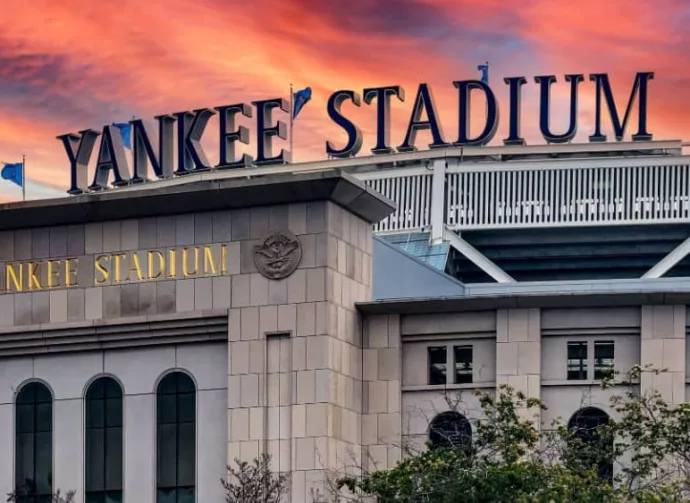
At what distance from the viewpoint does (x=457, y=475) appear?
59719 mm

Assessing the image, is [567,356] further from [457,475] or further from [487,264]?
[487,264]

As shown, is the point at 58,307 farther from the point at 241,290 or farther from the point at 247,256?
the point at 247,256

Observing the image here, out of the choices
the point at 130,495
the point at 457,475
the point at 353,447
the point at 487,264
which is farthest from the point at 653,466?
the point at 487,264

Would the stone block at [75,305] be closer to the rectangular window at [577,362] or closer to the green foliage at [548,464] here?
the green foliage at [548,464]

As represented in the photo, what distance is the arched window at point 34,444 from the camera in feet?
240

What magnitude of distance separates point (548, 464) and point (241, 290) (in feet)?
41.5

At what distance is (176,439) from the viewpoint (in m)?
71.6

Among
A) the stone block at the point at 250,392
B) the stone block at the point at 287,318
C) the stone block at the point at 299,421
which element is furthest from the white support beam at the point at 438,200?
the stone block at the point at 299,421

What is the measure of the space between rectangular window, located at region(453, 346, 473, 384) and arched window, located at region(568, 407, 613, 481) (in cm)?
367

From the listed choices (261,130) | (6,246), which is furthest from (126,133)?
(6,246)

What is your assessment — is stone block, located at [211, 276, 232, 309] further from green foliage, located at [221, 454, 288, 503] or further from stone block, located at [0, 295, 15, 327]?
stone block, located at [0, 295, 15, 327]

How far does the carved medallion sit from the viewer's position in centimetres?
6994

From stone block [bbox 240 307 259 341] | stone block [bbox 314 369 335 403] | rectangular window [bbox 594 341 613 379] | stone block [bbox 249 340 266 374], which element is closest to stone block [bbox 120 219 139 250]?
stone block [bbox 240 307 259 341]

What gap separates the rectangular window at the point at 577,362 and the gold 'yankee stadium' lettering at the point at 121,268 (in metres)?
11.3
